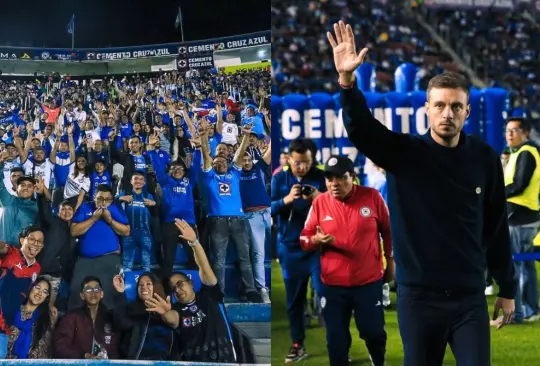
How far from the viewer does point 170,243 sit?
4395mm

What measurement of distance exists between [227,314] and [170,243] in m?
0.51

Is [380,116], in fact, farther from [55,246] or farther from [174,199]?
[55,246]

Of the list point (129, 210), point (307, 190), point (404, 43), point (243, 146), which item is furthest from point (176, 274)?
point (404, 43)

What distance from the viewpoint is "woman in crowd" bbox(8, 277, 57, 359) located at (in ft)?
14.6

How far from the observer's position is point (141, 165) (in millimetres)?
4402

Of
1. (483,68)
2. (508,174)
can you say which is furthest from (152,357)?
(483,68)

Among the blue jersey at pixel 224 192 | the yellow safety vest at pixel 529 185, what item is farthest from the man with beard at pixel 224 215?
the yellow safety vest at pixel 529 185

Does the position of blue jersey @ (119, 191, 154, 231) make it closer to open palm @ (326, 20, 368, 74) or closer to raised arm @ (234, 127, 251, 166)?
raised arm @ (234, 127, 251, 166)

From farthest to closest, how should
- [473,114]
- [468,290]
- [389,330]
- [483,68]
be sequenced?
[483,68]
[473,114]
[389,330]
[468,290]

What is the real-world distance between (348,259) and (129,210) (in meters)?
1.28

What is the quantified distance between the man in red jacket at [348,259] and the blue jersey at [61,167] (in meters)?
1.40

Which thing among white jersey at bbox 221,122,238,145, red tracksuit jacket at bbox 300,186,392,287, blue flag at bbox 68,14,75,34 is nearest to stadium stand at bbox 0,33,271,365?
white jersey at bbox 221,122,238,145

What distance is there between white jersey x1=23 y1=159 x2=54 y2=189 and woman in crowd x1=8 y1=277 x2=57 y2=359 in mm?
571

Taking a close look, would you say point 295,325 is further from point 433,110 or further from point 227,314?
point 433,110
